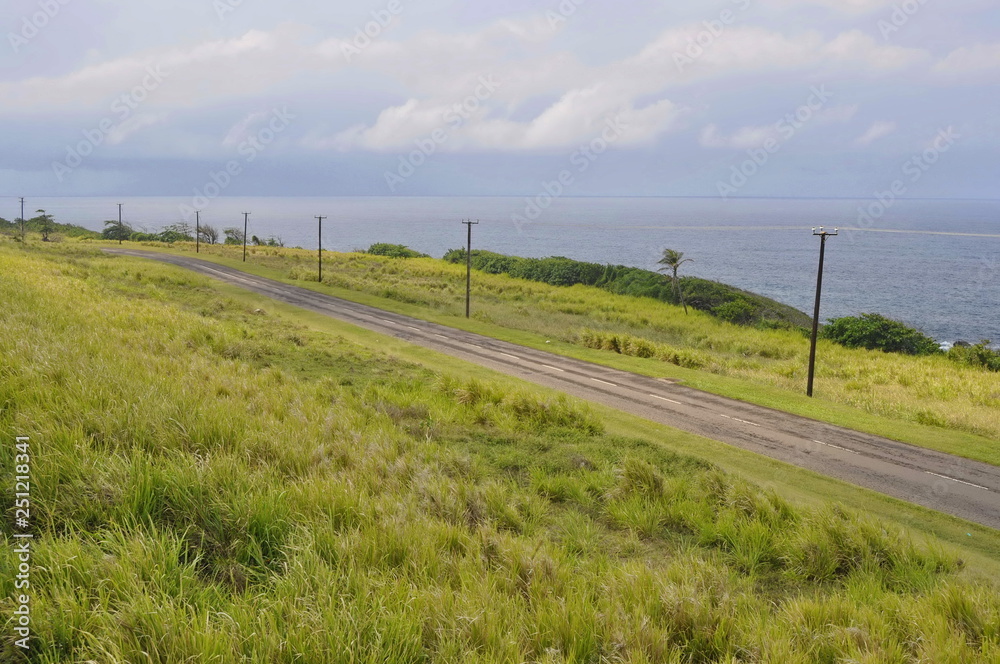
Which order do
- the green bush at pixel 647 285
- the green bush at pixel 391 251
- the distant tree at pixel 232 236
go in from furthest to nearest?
1. the distant tree at pixel 232 236
2. the green bush at pixel 391 251
3. the green bush at pixel 647 285

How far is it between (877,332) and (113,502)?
53.6 m

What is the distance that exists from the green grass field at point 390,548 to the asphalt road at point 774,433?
1.80 m

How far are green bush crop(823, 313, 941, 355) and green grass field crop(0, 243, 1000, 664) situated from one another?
3987cm

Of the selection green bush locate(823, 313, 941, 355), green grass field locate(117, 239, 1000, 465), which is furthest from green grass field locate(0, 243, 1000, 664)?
green bush locate(823, 313, 941, 355)

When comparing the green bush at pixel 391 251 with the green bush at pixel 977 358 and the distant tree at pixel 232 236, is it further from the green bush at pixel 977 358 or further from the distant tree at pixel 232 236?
the green bush at pixel 977 358

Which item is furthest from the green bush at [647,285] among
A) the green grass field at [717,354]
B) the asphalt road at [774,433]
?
→ the asphalt road at [774,433]

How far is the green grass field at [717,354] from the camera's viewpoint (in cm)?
2075

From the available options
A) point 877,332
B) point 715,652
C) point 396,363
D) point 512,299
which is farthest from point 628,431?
point 512,299

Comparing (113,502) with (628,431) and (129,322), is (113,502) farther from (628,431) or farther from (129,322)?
(129,322)

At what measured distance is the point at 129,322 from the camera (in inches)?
742

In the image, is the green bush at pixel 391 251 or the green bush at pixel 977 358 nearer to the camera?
the green bush at pixel 977 358

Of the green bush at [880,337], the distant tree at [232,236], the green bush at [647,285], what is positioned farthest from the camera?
the distant tree at [232,236]

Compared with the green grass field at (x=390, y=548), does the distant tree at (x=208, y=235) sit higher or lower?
higher

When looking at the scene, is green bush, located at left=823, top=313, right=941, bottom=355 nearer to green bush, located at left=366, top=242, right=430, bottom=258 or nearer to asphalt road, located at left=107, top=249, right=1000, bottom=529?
asphalt road, located at left=107, top=249, right=1000, bottom=529
